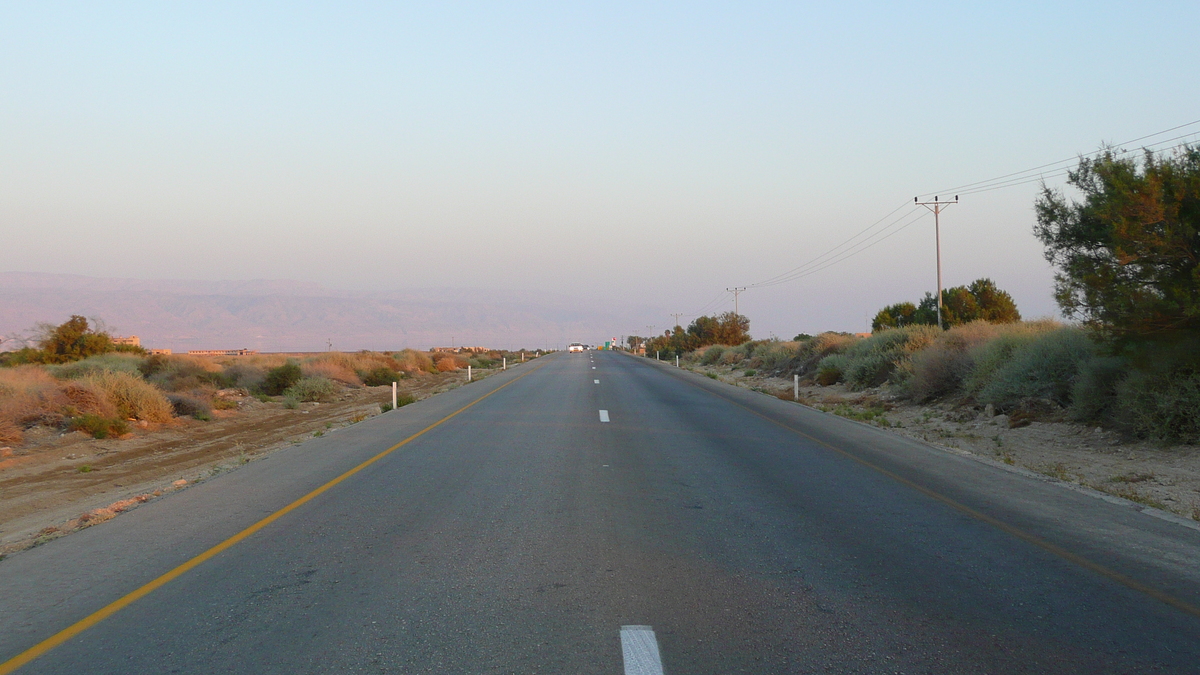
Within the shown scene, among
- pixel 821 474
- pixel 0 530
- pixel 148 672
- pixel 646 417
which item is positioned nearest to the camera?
pixel 148 672

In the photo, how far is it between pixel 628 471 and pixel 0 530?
26.7 ft

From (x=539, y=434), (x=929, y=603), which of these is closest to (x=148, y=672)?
(x=929, y=603)

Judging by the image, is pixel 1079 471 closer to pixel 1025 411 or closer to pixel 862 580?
pixel 1025 411

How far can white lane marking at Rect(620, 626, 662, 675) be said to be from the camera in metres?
4.29

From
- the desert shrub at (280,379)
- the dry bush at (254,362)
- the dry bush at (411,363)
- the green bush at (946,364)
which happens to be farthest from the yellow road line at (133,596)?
the dry bush at (411,363)

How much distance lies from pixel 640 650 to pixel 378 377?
4023 centimetres

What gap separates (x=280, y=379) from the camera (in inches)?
1341

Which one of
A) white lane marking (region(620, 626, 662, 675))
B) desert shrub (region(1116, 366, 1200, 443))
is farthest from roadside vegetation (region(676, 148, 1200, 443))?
white lane marking (region(620, 626, 662, 675))

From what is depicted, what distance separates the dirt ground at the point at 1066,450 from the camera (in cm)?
1035

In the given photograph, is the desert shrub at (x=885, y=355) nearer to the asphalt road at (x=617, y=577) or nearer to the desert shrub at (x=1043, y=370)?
the desert shrub at (x=1043, y=370)

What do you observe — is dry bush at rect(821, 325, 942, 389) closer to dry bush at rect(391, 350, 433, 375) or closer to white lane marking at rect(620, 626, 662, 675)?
white lane marking at rect(620, 626, 662, 675)

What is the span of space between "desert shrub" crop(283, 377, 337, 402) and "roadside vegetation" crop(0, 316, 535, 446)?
0.14 ft

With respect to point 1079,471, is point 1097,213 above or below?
above

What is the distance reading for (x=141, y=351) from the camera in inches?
1829
